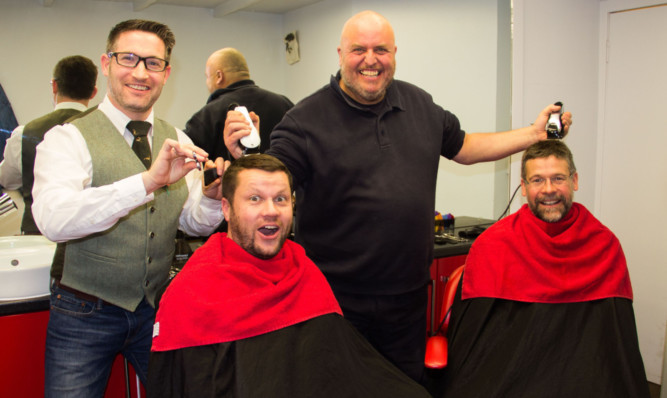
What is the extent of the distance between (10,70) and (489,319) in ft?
8.09

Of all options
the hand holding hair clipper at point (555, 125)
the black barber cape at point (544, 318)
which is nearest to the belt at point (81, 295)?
the black barber cape at point (544, 318)

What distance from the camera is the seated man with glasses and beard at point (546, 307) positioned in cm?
190

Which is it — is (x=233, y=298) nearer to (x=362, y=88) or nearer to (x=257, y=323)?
(x=257, y=323)

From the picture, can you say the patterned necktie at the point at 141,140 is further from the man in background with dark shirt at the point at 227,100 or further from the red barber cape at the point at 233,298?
the man in background with dark shirt at the point at 227,100

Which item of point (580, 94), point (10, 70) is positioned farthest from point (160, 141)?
point (580, 94)

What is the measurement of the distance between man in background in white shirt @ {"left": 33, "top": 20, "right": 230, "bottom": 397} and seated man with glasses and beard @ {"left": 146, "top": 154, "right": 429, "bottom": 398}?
0.61ft

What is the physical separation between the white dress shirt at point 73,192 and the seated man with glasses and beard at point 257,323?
0.95 feet

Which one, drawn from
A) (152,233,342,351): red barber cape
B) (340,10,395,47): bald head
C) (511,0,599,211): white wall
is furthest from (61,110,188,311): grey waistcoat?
(511,0,599,211): white wall

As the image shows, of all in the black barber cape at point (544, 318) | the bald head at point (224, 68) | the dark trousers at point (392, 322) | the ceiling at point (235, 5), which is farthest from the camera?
the bald head at point (224, 68)

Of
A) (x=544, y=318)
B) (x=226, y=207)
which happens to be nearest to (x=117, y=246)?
(x=226, y=207)

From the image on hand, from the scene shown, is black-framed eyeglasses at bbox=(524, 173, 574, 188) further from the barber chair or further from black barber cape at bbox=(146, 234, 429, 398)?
black barber cape at bbox=(146, 234, 429, 398)

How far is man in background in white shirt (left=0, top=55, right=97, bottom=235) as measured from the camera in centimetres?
241

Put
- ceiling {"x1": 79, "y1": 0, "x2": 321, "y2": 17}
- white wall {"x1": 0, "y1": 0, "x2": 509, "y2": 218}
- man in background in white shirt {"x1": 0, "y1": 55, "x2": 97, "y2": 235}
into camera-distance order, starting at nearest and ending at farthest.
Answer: man in background in white shirt {"x1": 0, "y1": 55, "x2": 97, "y2": 235} → white wall {"x1": 0, "y1": 0, "x2": 509, "y2": 218} → ceiling {"x1": 79, "y1": 0, "x2": 321, "y2": 17}

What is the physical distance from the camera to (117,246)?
5.47ft
